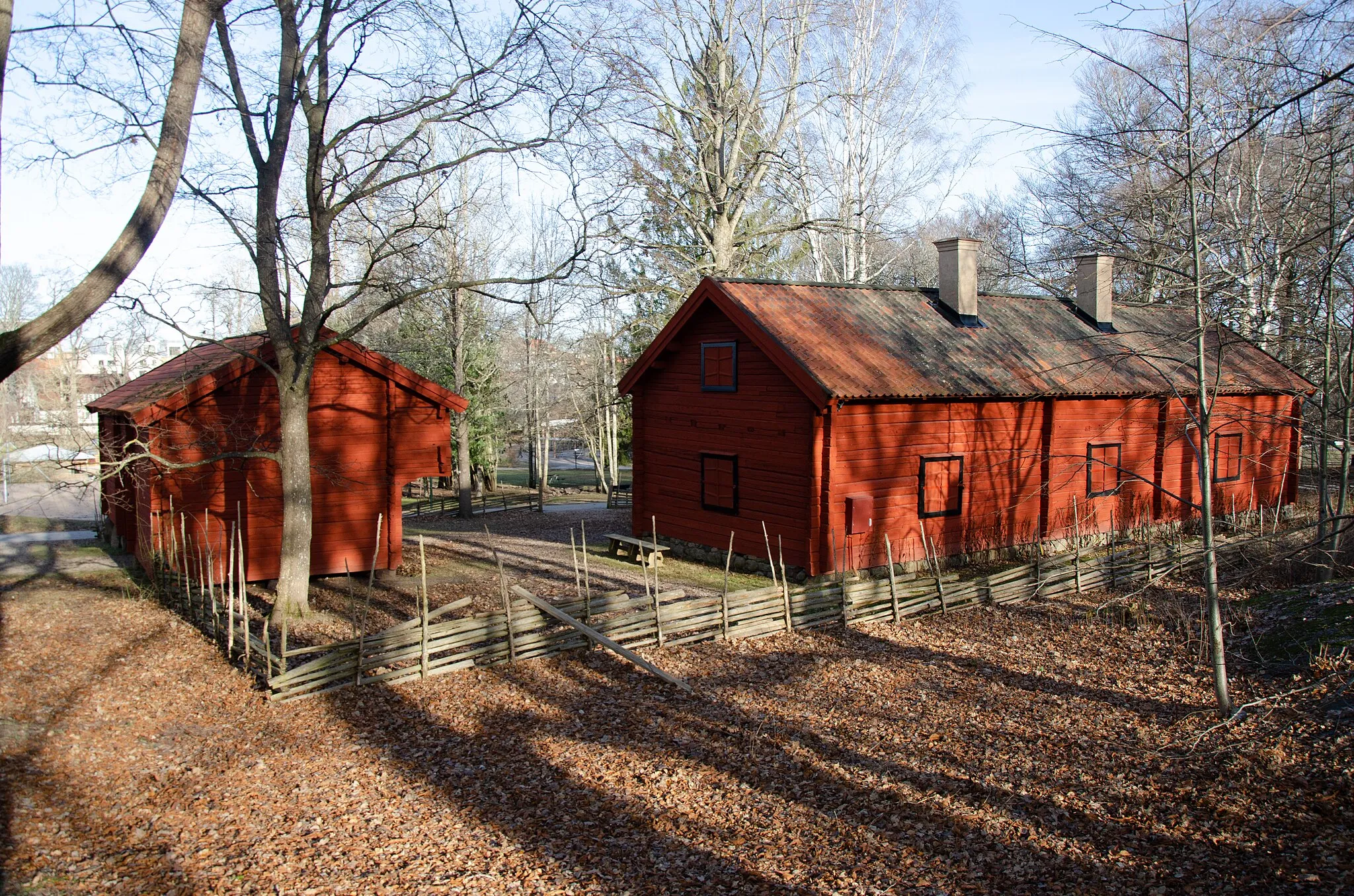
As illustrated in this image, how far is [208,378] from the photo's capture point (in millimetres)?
15805

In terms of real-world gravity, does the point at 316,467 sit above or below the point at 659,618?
above

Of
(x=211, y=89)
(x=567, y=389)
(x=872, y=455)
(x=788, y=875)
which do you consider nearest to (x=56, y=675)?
(x=211, y=89)

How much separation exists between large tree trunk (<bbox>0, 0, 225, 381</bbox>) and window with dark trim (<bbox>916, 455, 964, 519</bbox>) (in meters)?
13.9

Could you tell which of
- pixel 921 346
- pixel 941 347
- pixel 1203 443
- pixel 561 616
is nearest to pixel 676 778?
pixel 561 616

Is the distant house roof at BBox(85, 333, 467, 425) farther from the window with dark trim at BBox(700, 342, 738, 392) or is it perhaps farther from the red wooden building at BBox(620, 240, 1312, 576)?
the red wooden building at BBox(620, 240, 1312, 576)

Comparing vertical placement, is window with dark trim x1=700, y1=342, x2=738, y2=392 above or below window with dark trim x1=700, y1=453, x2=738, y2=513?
above

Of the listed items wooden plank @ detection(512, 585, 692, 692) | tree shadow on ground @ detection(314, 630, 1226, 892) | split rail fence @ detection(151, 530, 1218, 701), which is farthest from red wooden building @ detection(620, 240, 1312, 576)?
tree shadow on ground @ detection(314, 630, 1226, 892)

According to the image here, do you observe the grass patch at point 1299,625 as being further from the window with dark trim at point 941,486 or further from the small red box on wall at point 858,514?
the small red box on wall at point 858,514

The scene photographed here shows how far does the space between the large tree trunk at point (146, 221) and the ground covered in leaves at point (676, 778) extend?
3953mm

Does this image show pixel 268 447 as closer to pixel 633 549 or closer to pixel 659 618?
pixel 633 549

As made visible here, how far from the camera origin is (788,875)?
712 cm

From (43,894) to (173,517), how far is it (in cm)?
1030

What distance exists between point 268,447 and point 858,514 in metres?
10.7

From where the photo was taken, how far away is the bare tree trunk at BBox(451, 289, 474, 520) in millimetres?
29484
